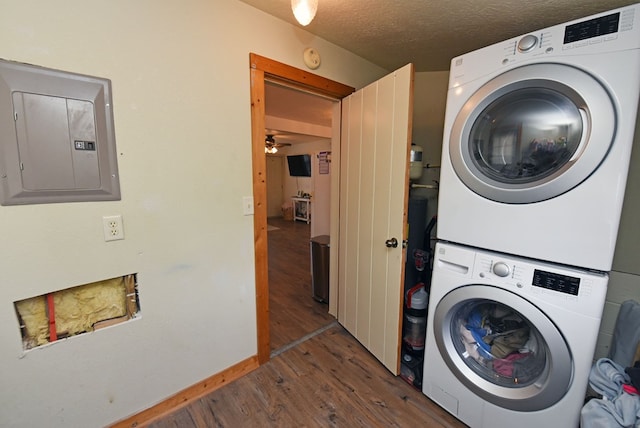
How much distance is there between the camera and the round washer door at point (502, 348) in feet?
3.40

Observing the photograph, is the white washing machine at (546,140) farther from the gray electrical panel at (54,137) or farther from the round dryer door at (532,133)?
the gray electrical panel at (54,137)

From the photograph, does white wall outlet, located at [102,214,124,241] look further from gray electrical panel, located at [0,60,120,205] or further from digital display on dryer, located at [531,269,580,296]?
digital display on dryer, located at [531,269,580,296]

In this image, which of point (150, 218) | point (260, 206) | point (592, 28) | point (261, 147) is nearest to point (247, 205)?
point (260, 206)

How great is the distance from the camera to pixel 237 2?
4.70 feet

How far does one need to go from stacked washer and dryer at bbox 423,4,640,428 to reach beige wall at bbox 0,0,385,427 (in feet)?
3.79

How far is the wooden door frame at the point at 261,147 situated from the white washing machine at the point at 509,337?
3.41ft

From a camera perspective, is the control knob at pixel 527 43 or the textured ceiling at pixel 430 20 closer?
the control knob at pixel 527 43

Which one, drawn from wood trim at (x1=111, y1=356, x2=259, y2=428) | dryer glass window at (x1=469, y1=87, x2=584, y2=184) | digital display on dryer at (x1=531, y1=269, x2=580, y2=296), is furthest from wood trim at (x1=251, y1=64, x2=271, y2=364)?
digital display on dryer at (x1=531, y1=269, x2=580, y2=296)

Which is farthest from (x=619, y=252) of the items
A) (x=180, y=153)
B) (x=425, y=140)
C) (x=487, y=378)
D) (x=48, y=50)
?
(x=48, y=50)

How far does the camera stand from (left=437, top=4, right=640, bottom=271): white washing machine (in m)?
0.89

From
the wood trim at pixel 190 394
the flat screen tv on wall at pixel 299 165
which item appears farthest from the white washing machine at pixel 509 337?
the flat screen tv on wall at pixel 299 165

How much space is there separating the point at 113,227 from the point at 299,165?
6.32m

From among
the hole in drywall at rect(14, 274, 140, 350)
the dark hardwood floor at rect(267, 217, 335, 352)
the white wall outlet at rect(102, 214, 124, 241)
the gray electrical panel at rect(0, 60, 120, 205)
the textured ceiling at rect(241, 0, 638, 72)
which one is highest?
the textured ceiling at rect(241, 0, 638, 72)

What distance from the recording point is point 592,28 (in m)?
0.92
